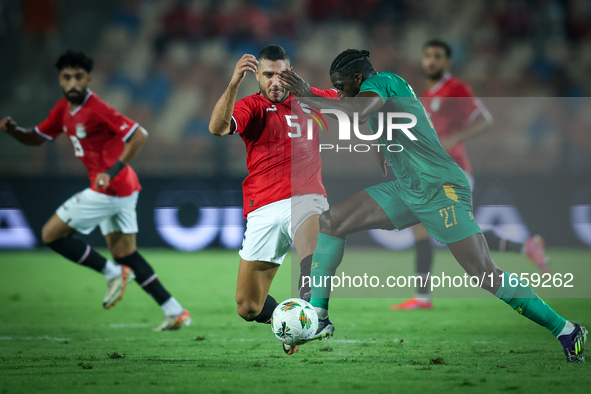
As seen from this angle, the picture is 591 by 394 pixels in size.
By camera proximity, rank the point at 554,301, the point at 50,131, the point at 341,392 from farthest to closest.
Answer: the point at 554,301 < the point at 50,131 < the point at 341,392

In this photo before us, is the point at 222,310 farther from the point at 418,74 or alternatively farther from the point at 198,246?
the point at 418,74

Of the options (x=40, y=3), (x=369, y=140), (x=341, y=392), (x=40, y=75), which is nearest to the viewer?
(x=341, y=392)

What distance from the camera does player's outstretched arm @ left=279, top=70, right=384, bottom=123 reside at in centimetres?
379

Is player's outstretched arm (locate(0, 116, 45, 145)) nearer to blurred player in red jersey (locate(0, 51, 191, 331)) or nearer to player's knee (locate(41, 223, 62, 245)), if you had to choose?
blurred player in red jersey (locate(0, 51, 191, 331))

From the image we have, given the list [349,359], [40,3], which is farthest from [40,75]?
[349,359]

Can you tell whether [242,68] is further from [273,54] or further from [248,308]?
[248,308]

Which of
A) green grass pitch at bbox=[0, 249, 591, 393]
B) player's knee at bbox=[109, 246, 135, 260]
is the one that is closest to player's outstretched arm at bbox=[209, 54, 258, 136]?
green grass pitch at bbox=[0, 249, 591, 393]

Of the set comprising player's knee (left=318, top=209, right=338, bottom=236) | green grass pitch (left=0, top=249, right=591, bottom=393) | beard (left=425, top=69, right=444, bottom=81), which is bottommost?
green grass pitch (left=0, top=249, right=591, bottom=393)

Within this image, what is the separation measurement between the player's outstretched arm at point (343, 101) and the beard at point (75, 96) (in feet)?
8.75

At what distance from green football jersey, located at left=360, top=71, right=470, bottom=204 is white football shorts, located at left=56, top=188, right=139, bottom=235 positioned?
2649 mm

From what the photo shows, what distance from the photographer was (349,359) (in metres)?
4.16

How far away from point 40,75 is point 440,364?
40.4ft

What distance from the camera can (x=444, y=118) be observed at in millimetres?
6961

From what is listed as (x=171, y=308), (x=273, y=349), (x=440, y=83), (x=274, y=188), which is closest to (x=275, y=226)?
(x=274, y=188)
